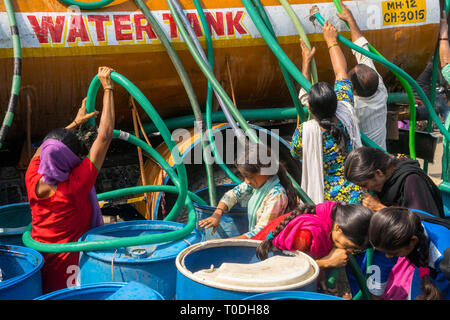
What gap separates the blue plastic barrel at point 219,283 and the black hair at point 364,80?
5.66ft

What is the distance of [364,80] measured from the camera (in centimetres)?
349

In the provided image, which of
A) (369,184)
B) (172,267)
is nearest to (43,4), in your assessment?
(172,267)

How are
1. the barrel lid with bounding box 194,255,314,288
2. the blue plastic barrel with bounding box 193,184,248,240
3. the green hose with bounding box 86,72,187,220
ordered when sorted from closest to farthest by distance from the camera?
the barrel lid with bounding box 194,255,314,288 < the green hose with bounding box 86,72,187,220 < the blue plastic barrel with bounding box 193,184,248,240

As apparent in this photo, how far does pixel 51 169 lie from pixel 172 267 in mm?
809

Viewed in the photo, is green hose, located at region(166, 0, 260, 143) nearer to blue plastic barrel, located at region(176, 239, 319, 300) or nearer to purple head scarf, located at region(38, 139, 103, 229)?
blue plastic barrel, located at region(176, 239, 319, 300)

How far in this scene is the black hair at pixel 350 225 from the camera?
215 cm

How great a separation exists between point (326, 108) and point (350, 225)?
0.97 m

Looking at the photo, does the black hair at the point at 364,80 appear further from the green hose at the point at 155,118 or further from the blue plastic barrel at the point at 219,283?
the blue plastic barrel at the point at 219,283

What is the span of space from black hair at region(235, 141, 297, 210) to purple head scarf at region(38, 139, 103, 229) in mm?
932

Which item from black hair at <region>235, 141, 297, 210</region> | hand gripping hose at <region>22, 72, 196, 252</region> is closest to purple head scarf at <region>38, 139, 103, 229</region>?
hand gripping hose at <region>22, 72, 196, 252</region>

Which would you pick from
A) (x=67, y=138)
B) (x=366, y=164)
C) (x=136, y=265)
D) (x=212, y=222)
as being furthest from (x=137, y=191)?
(x=366, y=164)

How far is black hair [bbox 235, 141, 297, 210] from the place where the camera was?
108 inches

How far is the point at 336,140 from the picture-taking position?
3.00 metres

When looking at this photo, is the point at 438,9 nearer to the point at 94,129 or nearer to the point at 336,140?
the point at 336,140
